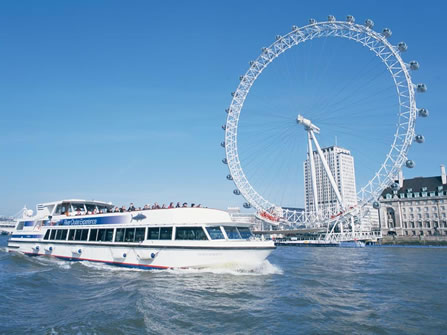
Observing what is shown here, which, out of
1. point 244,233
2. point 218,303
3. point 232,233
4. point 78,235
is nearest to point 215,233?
point 232,233

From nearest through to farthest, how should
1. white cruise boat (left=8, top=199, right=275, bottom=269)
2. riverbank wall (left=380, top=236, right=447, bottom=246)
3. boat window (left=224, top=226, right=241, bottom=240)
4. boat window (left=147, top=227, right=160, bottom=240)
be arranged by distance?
1. white cruise boat (left=8, top=199, right=275, bottom=269)
2. boat window (left=224, top=226, right=241, bottom=240)
3. boat window (left=147, top=227, right=160, bottom=240)
4. riverbank wall (left=380, top=236, right=447, bottom=246)

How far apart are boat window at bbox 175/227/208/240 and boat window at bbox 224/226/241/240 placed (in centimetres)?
147

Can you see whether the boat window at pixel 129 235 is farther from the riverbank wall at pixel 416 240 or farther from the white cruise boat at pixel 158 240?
the riverbank wall at pixel 416 240

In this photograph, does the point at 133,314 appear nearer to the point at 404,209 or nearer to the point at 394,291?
the point at 394,291

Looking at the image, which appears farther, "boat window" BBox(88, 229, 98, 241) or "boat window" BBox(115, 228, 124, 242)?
"boat window" BBox(88, 229, 98, 241)

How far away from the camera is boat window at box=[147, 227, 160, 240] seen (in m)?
22.0

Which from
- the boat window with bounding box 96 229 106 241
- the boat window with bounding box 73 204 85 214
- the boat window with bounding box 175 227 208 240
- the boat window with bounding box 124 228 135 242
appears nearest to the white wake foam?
the boat window with bounding box 175 227 208 240

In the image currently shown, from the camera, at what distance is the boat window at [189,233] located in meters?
20.5

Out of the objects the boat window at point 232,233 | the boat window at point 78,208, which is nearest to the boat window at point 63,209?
the boat window at point 78,208

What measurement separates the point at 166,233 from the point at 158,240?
69 centimetres

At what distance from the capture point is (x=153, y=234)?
22.2 metres

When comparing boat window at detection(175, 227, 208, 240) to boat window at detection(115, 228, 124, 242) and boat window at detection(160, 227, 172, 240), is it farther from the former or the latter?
boat window at detection(115, 228, 124, 242)

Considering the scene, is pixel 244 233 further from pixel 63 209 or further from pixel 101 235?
pixel 63 209

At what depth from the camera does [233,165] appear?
58.2 meters
